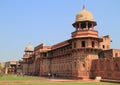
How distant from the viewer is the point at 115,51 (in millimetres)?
40344

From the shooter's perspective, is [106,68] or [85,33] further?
[85,33]

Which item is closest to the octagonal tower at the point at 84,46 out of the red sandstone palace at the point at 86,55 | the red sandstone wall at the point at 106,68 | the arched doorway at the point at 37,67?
the red sandstone palace at the point at 86,55

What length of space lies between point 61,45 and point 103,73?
16598 mm

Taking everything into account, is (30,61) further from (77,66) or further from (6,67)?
(77,66)

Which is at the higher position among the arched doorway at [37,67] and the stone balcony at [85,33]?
the stone balcony at [85,33]

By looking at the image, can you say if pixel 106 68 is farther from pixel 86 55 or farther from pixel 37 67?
pixel 37 67

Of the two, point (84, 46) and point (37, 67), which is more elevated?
point (84, 46)

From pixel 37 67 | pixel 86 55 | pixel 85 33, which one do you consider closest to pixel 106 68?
pixel 86 55

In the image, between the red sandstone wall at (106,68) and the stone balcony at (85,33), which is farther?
the stone balcony at (85,33)

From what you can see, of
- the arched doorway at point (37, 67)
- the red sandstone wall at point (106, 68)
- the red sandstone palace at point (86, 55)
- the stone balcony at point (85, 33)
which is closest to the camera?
the red sandstone wall at point (106, 68)

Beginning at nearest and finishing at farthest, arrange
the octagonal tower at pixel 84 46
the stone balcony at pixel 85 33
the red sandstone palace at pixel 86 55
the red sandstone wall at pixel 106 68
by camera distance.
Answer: the red sandstone wall at pixel 106 68 < the red sandstone palace at pixel 86 55 < the octagonal tower at pixel 84 46 < the stone balcony at pixel 85 33

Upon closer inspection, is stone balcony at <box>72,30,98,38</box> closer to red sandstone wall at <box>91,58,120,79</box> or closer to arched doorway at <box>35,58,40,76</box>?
red sandstone wall at <box>91,58,120,79</box>

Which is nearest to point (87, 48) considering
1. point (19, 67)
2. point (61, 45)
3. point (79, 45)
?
point (79, 45)

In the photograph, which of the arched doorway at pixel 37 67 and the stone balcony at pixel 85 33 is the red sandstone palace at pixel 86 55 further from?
the arched doorway at pixel 37 67
